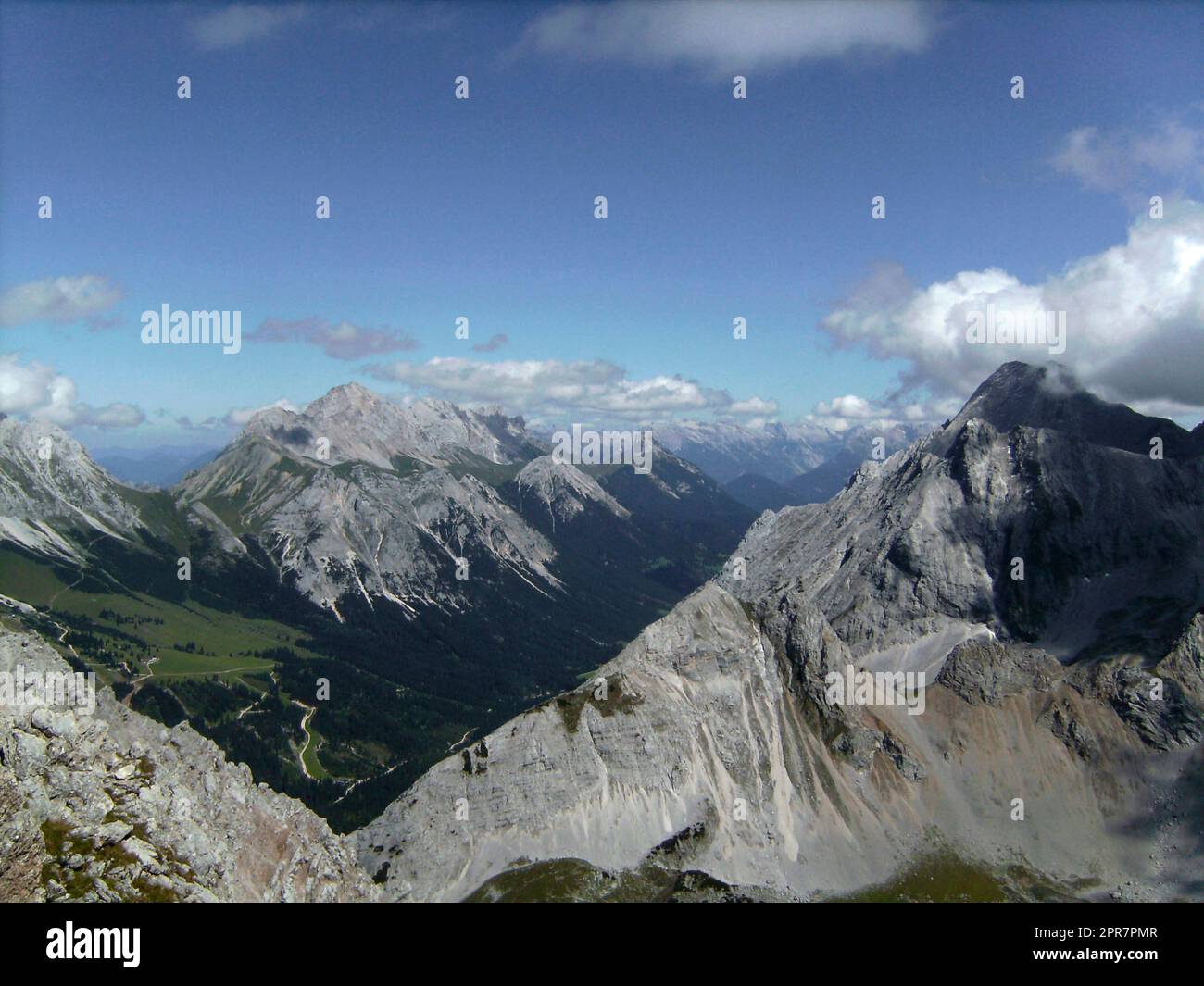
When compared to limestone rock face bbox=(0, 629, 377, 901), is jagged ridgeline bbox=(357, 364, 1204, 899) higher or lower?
lower

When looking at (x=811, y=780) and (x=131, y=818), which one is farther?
(x=811, y=780)

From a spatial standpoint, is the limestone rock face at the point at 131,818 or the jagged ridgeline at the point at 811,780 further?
the jagged ridgeline at the point at 811,780

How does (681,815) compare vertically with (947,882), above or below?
above

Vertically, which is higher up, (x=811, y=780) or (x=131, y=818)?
(x=131, y=818)

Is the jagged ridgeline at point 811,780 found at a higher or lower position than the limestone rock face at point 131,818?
lower

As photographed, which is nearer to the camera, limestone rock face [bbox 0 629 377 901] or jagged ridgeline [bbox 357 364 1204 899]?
limestone rock face [bbox 0 629 377 901]
